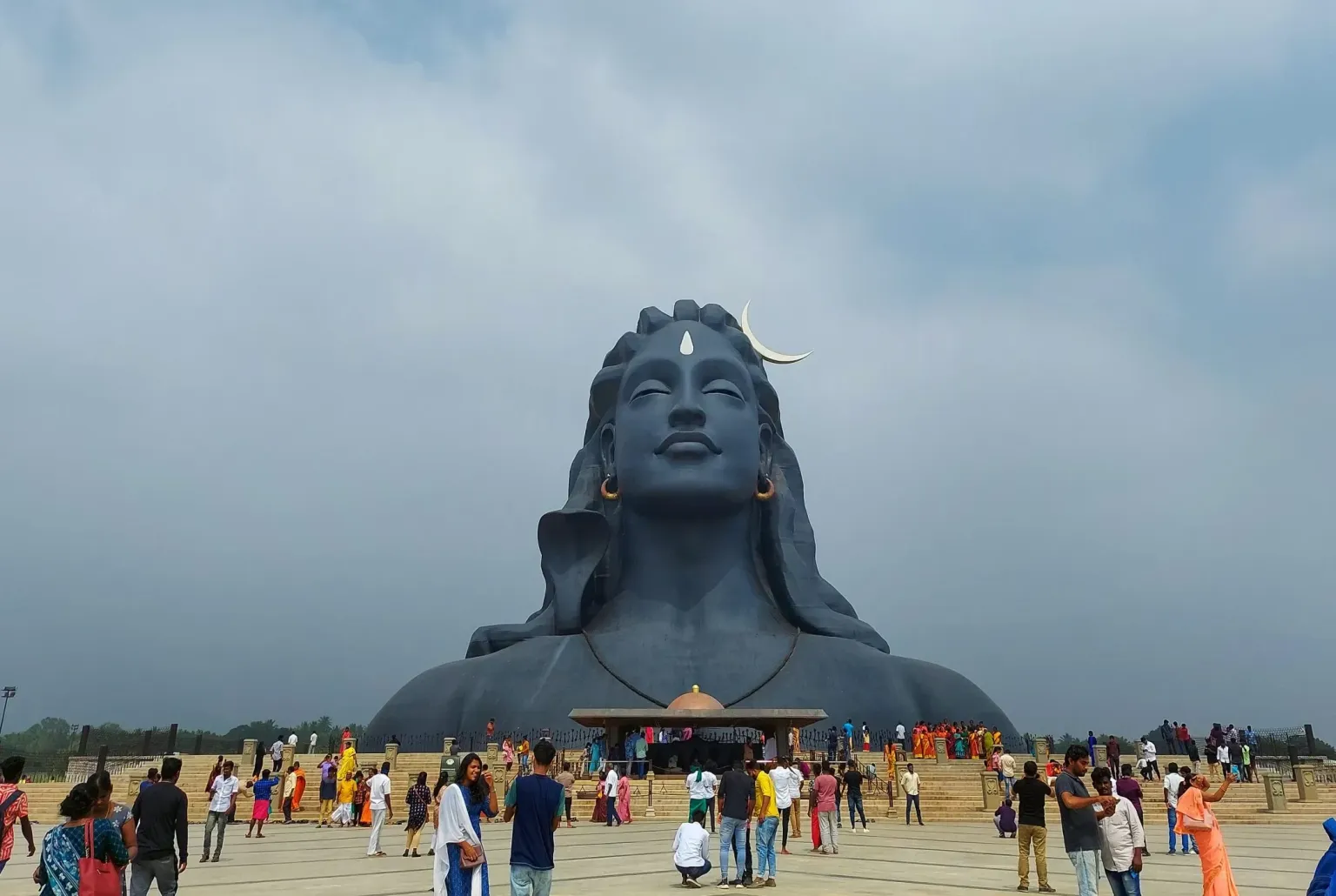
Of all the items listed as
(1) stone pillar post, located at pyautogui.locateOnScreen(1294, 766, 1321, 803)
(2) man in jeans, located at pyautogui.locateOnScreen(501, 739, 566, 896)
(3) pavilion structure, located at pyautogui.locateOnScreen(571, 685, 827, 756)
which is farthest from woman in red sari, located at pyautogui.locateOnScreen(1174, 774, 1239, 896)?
(1) stone pillar post, located at pyautogui.locateOnScreen(1294, 766, 1321, 803)

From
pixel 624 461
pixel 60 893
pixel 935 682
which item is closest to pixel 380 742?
pixel 624 461

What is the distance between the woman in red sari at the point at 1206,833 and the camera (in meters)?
5.88

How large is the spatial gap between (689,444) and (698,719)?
9469 mm

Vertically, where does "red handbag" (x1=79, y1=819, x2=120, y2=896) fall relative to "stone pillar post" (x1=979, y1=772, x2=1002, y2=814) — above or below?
above

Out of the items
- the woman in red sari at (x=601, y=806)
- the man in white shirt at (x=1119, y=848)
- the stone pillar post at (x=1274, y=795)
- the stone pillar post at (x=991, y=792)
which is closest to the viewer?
the man in white shirt at (x=1119, y=848)

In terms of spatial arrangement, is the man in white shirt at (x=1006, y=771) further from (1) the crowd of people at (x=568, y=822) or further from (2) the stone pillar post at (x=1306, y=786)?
(2) the stone pillar post at (x=1306, y=786)

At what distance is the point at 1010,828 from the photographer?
12.1 metres

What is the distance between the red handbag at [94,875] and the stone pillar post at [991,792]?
13.8 m

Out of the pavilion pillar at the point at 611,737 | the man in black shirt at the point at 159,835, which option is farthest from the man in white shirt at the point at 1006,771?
the man in black shirt at the point at 159,835

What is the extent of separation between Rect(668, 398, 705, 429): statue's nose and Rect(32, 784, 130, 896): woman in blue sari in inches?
839

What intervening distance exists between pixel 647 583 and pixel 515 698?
4.75m

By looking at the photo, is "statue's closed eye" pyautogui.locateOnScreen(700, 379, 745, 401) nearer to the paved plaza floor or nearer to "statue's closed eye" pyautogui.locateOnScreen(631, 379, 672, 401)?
"statue's closed eye" pyautogui.locateOnScreen(631, 379, 672, 401)

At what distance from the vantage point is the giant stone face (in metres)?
25.5

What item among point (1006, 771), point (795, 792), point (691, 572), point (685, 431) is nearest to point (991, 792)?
point (1006, 771)
